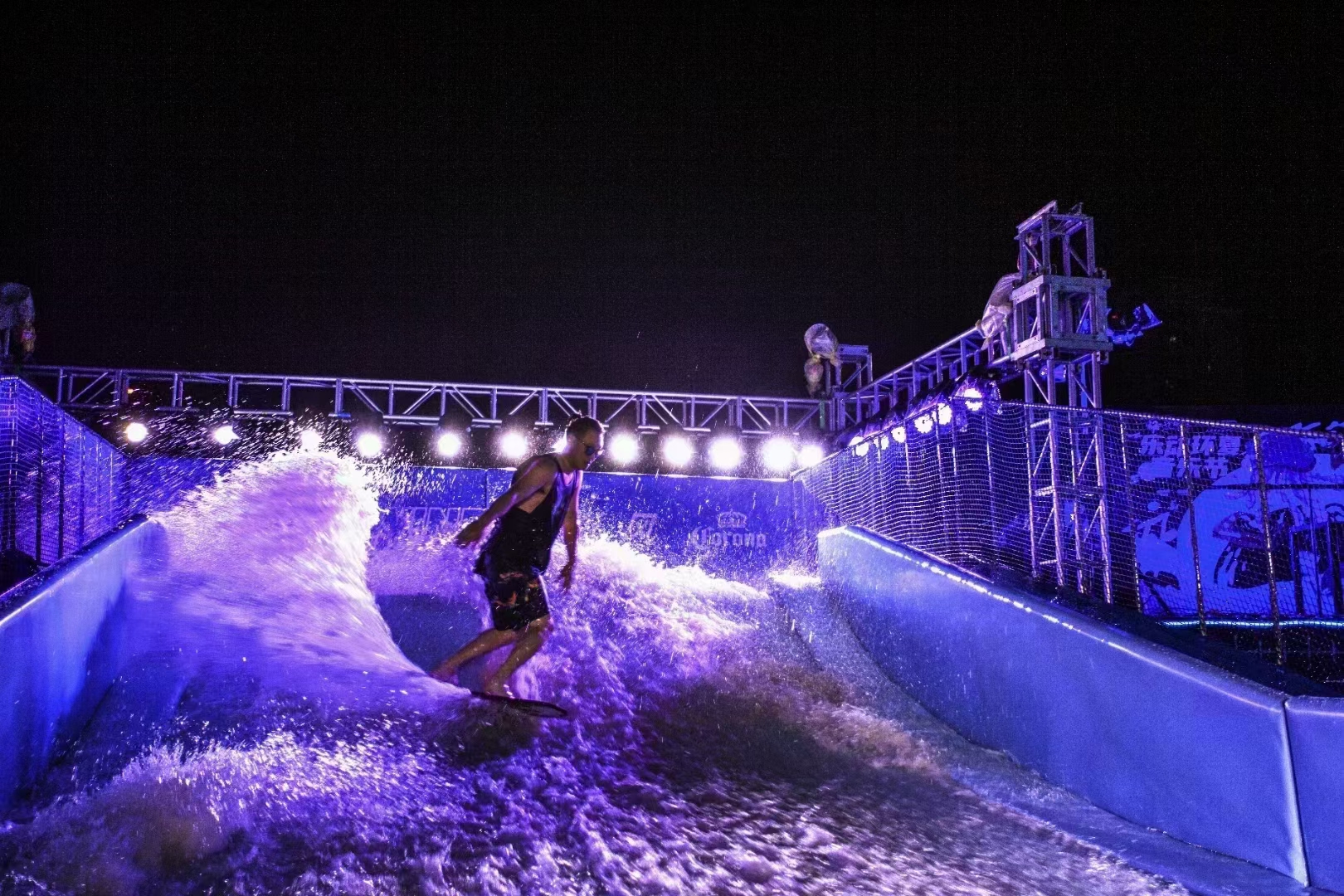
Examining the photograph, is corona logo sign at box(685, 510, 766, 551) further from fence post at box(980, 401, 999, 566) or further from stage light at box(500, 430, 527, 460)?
fence post at box(980, 401, 999, 566)

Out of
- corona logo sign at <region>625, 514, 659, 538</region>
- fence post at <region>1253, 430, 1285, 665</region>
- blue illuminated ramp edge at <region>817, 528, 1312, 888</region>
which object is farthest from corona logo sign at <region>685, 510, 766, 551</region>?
fence post at <region>1253, 430, 1285, 665</region>

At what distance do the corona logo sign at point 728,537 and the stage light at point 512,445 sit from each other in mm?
3238

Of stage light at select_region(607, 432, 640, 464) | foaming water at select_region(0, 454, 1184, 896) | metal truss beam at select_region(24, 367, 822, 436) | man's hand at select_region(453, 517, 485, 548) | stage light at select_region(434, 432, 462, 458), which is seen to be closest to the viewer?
foaming water at select_region(0, 454, 1184, 896)

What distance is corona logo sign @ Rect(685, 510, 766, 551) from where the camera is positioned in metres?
11.7

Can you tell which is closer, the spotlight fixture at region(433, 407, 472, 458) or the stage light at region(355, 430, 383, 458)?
the stage light at region(355, 430, 383, 458)

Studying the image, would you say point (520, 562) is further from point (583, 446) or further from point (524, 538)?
point (583, 446)

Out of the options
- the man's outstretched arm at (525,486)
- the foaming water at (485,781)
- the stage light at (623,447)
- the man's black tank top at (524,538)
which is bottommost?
the foaming water at (485,781)

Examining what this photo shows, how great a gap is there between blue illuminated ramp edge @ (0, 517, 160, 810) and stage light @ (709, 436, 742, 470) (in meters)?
9.91

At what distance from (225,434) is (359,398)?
2.06 metres

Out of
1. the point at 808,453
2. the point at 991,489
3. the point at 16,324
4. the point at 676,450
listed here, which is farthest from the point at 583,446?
the point at 16,324

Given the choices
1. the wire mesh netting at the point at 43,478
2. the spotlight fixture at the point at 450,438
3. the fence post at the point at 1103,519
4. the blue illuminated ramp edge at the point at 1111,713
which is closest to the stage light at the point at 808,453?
the fence post at the point at 1103,519

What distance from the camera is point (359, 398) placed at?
13.7 metres

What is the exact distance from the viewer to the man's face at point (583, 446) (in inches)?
197

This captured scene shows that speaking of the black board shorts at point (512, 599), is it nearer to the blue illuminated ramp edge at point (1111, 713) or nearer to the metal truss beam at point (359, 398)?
the blue illuminated ramp edge at point (1111, 713)
